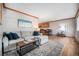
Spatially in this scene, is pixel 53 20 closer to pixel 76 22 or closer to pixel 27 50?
pixel 76 22

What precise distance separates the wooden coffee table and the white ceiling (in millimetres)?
662

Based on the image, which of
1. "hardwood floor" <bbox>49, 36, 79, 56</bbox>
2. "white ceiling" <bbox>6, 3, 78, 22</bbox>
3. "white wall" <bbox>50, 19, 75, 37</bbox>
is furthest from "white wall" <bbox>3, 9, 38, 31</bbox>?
"hardwood floor" <bbox>49, 36, 79, 56</bbox>

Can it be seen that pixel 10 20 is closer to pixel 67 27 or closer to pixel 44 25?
pixel 44 25

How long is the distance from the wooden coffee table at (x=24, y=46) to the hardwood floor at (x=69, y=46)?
521 millimetres

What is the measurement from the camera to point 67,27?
2434 millimetres

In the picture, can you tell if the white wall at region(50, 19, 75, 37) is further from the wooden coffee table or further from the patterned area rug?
the wooden coffee table

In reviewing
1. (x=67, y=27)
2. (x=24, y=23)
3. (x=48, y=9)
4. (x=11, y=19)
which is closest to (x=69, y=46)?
(x=67, y=27)

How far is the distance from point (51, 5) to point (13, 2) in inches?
37.7

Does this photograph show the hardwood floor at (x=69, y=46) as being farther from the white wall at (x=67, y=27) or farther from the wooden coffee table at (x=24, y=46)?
the wooden coffee table at (x=24, y=46)

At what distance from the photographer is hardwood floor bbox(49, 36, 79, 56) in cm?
227

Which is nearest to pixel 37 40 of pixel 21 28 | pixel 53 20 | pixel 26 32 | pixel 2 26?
pixel 26 32

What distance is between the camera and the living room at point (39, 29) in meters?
2.13

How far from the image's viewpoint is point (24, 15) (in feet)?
7.41

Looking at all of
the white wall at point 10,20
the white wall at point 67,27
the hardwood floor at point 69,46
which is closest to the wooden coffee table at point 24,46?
the white wall at point 10,20
